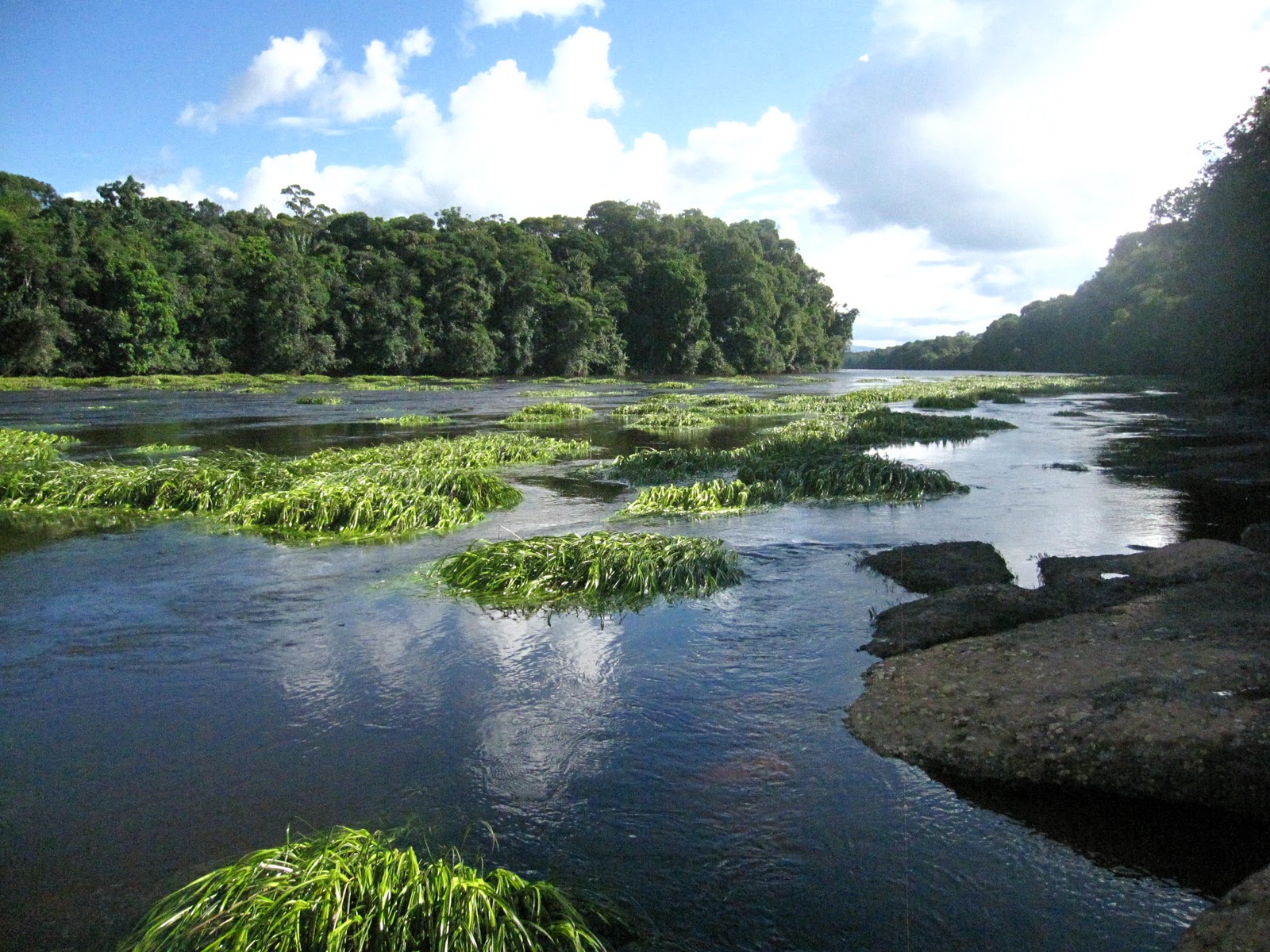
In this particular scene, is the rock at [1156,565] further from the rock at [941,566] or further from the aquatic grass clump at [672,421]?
the aquatic grass clump at [672,421]

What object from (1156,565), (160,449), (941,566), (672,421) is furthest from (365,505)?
(672,421)

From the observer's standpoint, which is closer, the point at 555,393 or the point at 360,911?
the point at 360,911

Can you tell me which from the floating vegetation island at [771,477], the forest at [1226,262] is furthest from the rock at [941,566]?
the forest at [1226,262]

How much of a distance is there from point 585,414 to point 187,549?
26.3 metres

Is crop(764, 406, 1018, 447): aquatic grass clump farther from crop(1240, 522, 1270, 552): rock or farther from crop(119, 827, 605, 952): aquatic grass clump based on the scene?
crop(119, 827, 605, 952): aquatic grass clump

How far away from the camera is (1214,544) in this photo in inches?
392

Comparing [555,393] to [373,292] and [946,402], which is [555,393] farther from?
[373,292]

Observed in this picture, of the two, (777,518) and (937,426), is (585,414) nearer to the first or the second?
(937,426)

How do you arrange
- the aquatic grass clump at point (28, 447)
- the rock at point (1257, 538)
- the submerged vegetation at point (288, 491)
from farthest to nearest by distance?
the aquatic grass clump at point (28, 447) → the submerged vegetation at point (288, 491) → the rock at point (1257, 538)

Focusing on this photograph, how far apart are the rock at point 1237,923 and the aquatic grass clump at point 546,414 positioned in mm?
30461

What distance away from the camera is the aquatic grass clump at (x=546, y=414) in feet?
113

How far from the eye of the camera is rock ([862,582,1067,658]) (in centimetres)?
824

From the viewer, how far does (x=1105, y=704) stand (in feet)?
19.7

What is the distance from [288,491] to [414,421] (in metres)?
19.6
